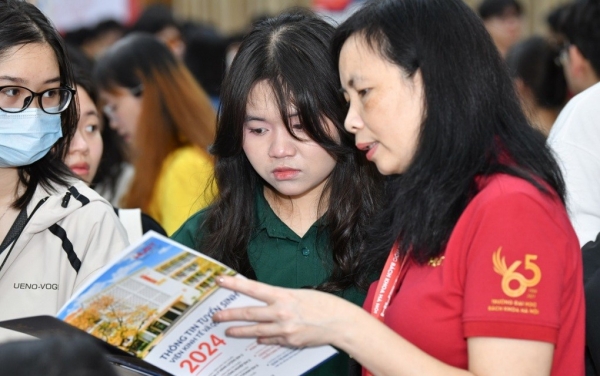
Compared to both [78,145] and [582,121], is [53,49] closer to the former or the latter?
[78,145]

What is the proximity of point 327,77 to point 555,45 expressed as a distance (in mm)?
2832

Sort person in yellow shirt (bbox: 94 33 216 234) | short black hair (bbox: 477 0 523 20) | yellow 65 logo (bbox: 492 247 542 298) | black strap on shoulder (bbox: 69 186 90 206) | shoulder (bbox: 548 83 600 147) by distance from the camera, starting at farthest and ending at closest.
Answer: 1. short black hair (bbox: 477 0 523 20)
2. person in yellow shirt (bbox: 94 33 216 234)
3. shoulder (bbox: 548 83 600 147)
4. black strap on shoulder (bbox: 69 186 90 206)
5. yellow 65 logo (bbox: 492 247 542 298)

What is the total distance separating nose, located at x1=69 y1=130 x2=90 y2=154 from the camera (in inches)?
122

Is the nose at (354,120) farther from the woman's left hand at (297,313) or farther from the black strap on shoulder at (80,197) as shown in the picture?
the black strap on shoulder at (80,197)

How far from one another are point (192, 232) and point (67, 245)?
36 cm

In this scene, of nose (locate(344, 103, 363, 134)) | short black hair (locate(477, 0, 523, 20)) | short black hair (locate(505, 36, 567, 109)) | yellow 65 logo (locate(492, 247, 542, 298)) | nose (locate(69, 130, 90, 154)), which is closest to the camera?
yellow 65 logo (locate(492, 247, 542, 298))

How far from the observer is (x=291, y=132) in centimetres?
219

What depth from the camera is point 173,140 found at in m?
4.07

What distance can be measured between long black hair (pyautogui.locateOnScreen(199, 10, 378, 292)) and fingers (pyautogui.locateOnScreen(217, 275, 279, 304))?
0.65 meters

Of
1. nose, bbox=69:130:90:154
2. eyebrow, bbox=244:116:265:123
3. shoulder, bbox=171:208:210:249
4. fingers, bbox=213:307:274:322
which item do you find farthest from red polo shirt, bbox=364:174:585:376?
nose, bbox=69:130:90:154

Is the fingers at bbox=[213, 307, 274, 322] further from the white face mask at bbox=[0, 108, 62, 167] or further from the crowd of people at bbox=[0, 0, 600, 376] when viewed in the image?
the white face mask at bbox=[0, 108, 62, 167]

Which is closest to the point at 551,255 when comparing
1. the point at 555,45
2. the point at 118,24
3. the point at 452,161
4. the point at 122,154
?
the point at 452,161

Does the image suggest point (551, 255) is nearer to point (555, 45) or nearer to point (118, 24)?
point (555, 45)

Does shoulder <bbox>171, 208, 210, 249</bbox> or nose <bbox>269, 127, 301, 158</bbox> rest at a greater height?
nose <bbox>269, 127, 301, 158</bbox>
